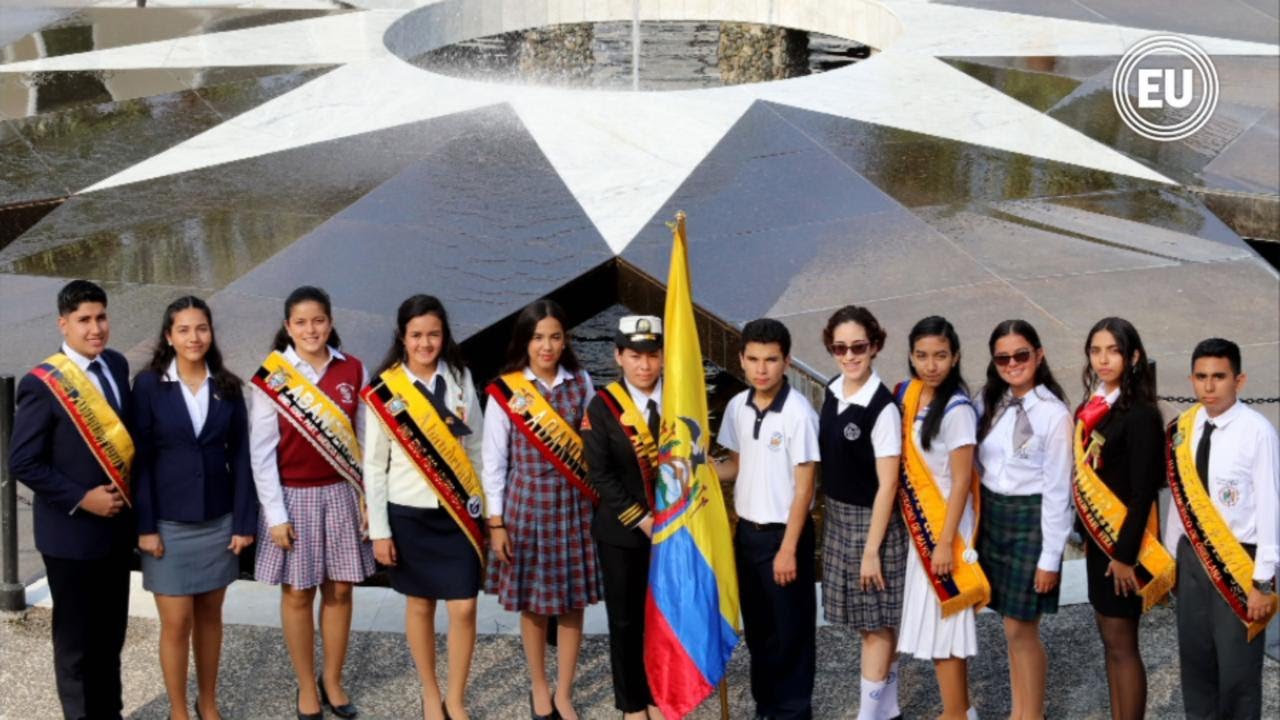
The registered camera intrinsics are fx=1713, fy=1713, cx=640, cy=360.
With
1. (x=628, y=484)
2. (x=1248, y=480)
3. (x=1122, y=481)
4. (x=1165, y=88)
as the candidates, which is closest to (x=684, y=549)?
(x=628, y=484)

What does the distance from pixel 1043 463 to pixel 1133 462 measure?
304mm

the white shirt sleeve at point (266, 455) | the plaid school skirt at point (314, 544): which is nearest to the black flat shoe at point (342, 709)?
the plaid school skirt at point (314, 544)

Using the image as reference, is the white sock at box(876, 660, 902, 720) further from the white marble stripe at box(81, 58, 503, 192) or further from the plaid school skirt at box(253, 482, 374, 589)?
the white marble stripe at box(81, 58, 503, 192)

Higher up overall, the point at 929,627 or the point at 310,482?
the point at 310,482

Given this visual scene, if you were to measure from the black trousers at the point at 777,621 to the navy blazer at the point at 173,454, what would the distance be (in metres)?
1.86

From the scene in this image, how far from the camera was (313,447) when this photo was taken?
6031mm

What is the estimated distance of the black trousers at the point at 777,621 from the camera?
604 centimetres

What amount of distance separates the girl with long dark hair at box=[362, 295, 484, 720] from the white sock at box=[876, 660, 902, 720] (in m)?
1.47

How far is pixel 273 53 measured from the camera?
1378 cm

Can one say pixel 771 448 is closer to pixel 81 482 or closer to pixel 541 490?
pixel 541 490

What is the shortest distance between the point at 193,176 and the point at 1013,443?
6.68m

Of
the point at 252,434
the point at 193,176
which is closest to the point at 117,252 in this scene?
the point at 193,176

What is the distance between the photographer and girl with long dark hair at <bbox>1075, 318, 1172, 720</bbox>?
5.62m

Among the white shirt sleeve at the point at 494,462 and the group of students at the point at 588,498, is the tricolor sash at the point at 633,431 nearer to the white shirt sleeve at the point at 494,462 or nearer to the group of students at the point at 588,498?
the group of students at the point at 588,498
